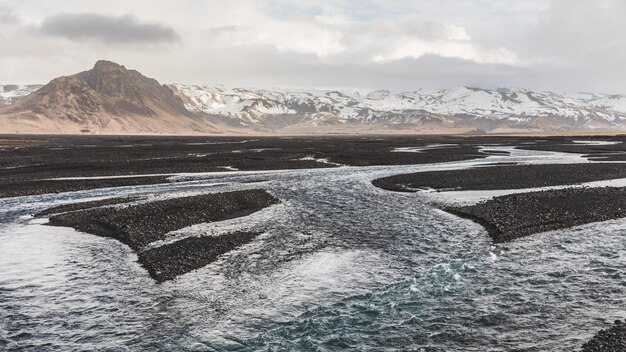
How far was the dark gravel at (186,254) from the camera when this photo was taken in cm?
2073

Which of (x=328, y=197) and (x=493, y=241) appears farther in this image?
(x=328, y=197)

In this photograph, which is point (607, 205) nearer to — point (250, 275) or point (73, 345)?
point (250, 275)

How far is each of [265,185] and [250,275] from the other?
2764 centimetres

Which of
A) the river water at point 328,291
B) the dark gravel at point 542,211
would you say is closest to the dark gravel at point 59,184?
the river water at point 328,291

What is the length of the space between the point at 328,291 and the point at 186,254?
8080mm

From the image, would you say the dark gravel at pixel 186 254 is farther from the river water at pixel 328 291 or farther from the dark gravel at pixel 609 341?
the dark gravel at pixel 609 341

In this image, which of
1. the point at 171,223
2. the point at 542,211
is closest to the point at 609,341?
the point at 542,211

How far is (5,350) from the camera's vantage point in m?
13.8

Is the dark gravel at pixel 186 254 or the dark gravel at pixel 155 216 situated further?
the dark gravel at pixel 155 216

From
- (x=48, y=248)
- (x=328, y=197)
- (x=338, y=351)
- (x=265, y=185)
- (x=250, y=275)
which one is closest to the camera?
(x=338, y=351)

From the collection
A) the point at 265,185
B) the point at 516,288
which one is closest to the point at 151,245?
the point at 516,288

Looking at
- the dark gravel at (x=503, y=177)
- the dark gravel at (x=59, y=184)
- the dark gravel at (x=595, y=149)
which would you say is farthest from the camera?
the dark gravel at (x=595, y=149)

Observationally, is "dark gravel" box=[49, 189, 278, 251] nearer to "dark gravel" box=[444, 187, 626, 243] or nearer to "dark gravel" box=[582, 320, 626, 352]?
"dark gravel" box=[444, 187, 626, 243]

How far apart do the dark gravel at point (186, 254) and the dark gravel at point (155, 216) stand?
1987 mm
